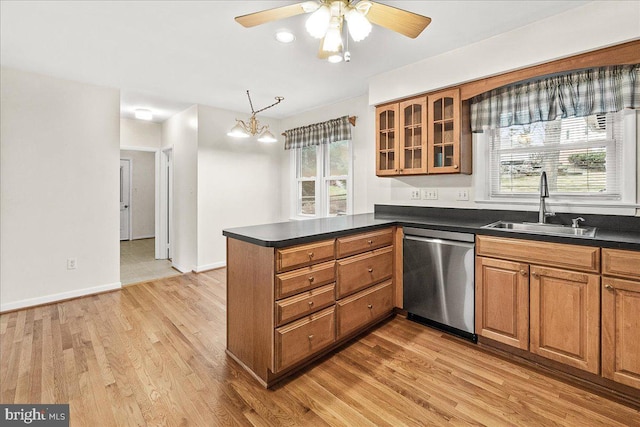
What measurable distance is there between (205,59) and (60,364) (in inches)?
110

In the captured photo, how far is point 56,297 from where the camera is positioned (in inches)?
137

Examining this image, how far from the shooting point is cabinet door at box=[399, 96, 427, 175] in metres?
3.15

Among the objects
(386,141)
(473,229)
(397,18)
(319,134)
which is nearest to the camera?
(397,18)

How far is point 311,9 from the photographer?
1.66 metres

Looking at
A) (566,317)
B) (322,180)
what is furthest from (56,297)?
(566,317)

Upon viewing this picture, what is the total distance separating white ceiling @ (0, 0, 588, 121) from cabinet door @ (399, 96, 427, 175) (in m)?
0.43

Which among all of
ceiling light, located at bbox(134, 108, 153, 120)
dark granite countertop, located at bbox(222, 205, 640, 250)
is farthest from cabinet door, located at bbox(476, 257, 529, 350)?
ceiling light, located at bbox(134, 108, 153, 120)

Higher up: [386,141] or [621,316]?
[386,141]

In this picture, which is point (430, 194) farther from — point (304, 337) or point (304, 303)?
point (304, 337)

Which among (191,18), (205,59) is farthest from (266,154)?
(191,18)

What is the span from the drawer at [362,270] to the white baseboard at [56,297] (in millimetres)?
3131

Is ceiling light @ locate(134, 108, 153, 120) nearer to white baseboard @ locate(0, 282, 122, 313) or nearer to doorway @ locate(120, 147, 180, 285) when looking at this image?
doorway @ locate(120, 147, 180, 285)

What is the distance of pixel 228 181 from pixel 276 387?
11.7 feet

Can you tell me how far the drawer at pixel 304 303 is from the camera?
6.40 feet
